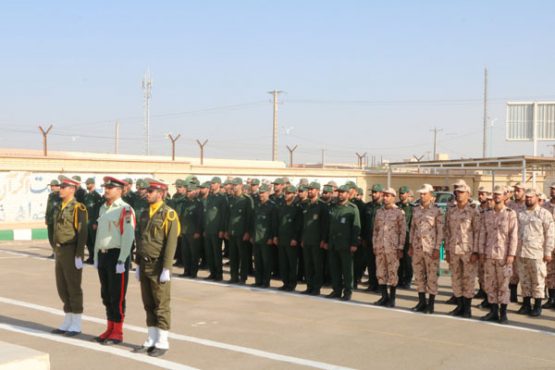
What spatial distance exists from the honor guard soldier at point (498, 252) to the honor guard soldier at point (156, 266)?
187 inches

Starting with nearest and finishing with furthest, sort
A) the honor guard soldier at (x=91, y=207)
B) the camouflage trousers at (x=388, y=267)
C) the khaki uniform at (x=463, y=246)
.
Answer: the khaki uniform at (x=463, y=246) → the camouflage trousers at (x=388, y=267) → the honor guard soldier at (x=91, y=207)

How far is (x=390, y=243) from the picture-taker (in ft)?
35.0

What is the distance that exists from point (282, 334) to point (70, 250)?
284cm

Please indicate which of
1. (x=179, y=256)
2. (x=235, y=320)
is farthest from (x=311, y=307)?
(x=179, y=256)

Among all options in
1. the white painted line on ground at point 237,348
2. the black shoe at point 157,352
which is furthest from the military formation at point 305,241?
the white painted line on ground at point 237,348

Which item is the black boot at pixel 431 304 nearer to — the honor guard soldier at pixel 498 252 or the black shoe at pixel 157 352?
the honor guard soldier at pixel 498 252

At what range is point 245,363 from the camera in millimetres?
7102

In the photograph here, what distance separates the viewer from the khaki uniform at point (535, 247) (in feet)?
32.8

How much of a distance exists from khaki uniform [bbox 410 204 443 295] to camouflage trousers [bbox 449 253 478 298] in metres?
0.27

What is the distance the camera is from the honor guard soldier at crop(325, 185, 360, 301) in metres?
11.2

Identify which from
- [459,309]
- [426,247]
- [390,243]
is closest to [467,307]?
[459,309]

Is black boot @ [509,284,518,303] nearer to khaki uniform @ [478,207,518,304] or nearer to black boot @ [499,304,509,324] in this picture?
khaki uniform @ [478,207,518,304]

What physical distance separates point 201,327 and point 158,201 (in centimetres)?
214

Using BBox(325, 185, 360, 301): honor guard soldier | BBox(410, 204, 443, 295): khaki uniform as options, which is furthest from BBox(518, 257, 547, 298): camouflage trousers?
BBox(325, 185, 360, 301): honor guard soldier
